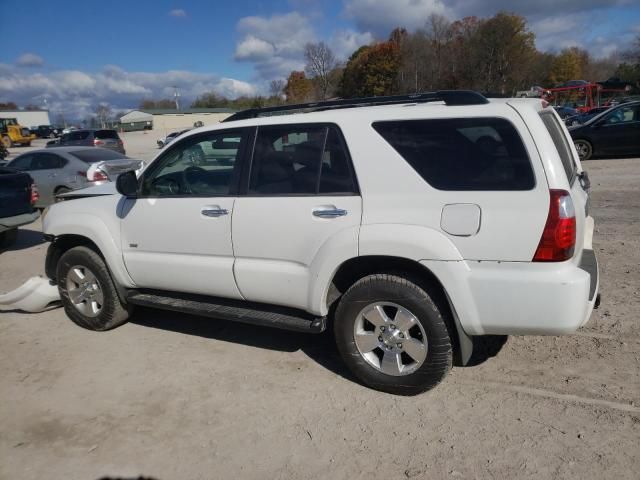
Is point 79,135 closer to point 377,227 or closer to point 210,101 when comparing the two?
point 377,227

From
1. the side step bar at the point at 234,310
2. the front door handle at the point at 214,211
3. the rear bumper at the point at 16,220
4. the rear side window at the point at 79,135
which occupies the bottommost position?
the side step bar at the point at 234,310

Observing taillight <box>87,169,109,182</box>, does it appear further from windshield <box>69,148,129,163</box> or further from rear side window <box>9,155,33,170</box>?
rear side window <box>9,155,33,170</box>

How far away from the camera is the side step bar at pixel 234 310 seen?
363cm

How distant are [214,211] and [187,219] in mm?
303

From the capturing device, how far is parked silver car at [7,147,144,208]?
10781 mm

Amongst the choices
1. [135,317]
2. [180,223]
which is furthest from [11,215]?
[180,223]

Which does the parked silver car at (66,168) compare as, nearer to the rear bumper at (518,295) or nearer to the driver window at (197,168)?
the driver window at (197,168)

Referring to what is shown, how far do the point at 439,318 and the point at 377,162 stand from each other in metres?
1.10

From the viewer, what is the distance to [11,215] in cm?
779

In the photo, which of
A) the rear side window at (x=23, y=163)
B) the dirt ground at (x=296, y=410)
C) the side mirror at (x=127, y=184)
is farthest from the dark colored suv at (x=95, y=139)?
the side mirror at (x=127, y=184)

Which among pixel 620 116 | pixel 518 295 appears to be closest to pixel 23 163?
pixel 518 295

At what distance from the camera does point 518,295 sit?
2.93m

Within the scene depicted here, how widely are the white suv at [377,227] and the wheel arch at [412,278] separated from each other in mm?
10

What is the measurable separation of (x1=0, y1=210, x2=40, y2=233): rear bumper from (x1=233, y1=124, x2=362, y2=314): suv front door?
18.9 feet
